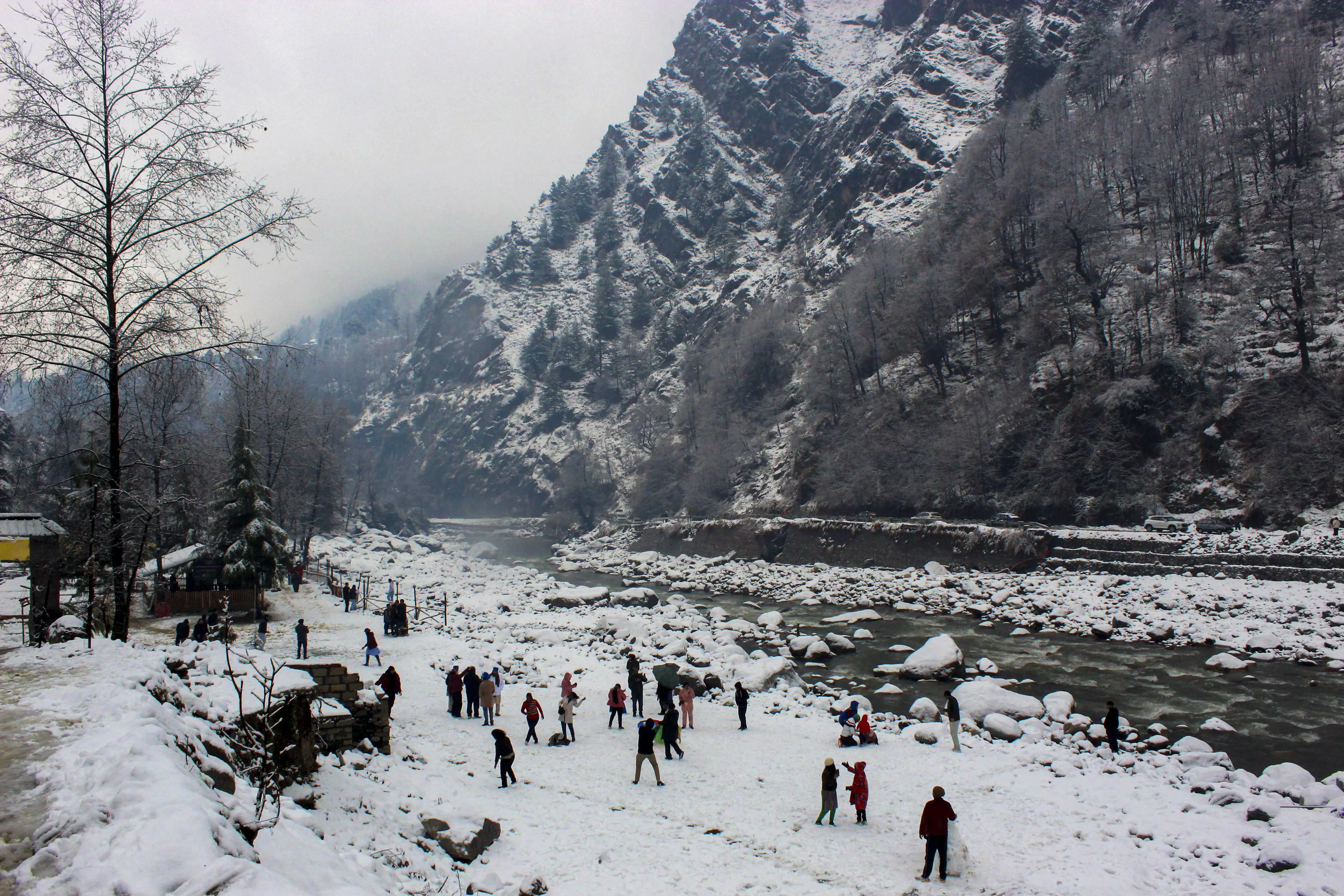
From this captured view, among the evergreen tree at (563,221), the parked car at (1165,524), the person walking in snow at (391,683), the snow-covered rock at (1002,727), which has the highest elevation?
the evergreen tree at (563,221)

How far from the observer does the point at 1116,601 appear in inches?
904

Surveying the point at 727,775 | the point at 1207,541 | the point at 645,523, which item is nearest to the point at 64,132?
the point at 727,775

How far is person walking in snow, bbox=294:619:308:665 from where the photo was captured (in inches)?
703

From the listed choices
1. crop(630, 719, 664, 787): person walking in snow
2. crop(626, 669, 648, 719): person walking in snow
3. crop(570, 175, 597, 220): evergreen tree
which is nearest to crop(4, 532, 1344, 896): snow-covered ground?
crop(630, 719, 664, 787): person walking in snow

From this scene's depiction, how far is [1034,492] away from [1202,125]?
41.3 meters

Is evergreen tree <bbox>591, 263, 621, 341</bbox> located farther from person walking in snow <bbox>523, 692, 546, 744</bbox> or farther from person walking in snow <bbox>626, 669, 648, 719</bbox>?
person walking in snow <bbox>523, 692, 546, 744</bbox>

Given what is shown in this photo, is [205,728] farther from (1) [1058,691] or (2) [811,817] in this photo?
(1) [1058,691]

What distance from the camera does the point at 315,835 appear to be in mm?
5496

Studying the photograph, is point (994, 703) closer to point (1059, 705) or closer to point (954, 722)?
point (1059, 705)

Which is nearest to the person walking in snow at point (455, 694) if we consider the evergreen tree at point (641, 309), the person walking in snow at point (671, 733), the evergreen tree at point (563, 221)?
the person walking in snow at point (671, 733)

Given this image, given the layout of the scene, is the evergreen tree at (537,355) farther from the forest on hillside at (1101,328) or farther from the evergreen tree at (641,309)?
the forest on hillside at (1101,328)

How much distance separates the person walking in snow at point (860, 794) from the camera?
9.50 m

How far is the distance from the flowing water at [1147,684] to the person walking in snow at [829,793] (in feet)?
20.8

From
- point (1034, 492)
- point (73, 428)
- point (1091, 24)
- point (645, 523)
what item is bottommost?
point (645, 523)
